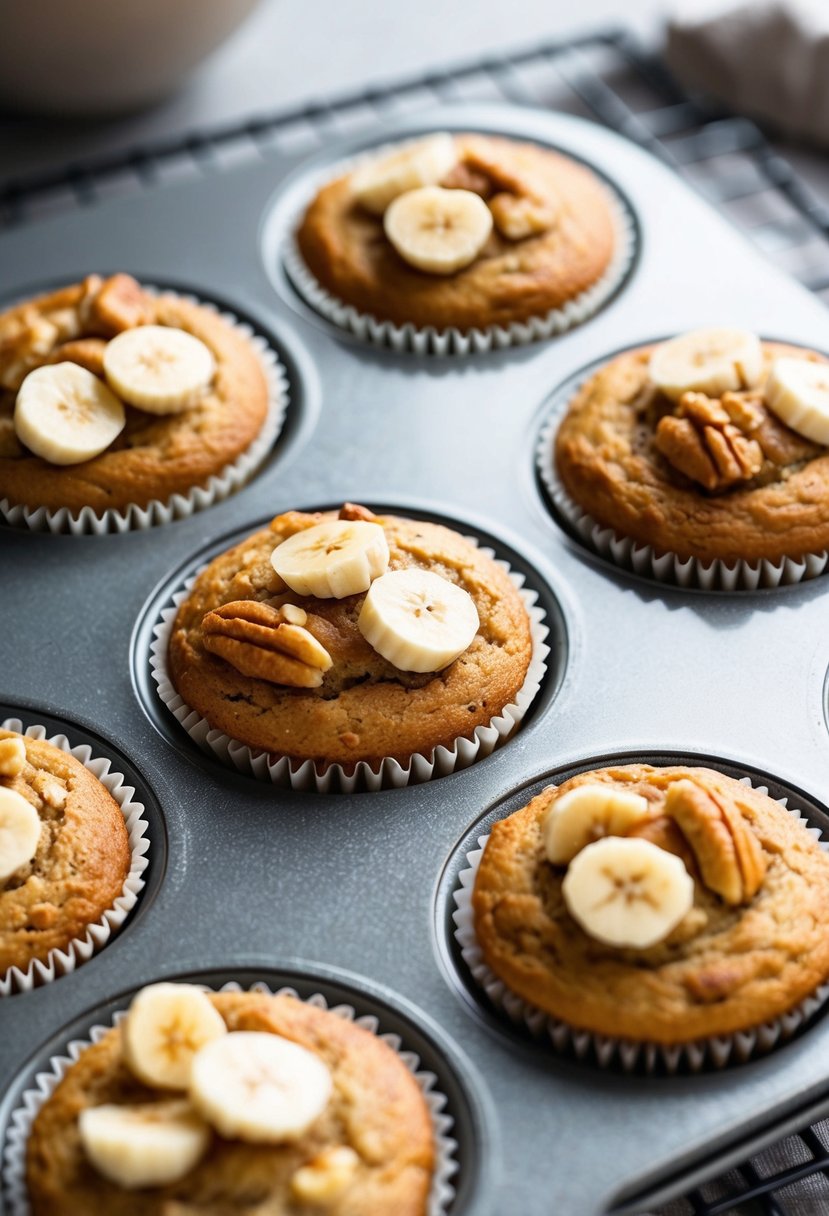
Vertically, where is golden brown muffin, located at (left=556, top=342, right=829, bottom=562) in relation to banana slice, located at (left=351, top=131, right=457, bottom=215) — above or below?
below

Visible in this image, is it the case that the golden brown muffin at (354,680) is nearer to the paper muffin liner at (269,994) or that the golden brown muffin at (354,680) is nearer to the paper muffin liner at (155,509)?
the paper muffin liner at (155,509)

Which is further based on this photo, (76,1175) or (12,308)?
(12,308)

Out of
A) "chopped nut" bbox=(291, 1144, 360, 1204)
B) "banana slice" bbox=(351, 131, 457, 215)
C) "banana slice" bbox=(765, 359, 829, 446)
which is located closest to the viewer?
"chopped nut" bbox=(291, 1144, 360, 1204)

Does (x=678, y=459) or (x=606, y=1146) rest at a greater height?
(x=678, y=459)

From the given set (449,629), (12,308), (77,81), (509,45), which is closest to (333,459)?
(449,629)

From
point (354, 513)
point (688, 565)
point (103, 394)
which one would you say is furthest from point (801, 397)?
point (103, 394)

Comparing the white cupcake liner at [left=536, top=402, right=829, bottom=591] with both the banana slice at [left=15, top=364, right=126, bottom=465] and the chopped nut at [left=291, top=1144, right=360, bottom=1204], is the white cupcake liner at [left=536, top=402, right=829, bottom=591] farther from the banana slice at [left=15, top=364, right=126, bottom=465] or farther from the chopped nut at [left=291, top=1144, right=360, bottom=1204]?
the chopped nut at [left=291, top=1144, right=360, bottom=1204]

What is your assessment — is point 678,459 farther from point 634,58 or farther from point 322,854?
point 634,58

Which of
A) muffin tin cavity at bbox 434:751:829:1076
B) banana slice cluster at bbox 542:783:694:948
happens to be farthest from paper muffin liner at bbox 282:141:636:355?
banana slice cluster at bbox 542:783:694:948
